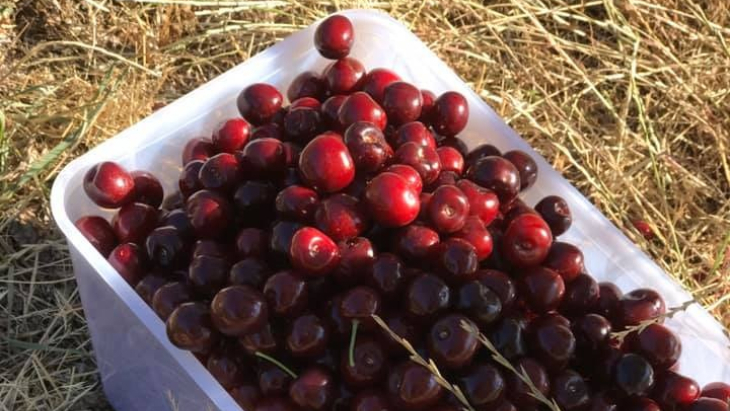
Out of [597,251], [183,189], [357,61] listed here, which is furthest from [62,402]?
[597,251]

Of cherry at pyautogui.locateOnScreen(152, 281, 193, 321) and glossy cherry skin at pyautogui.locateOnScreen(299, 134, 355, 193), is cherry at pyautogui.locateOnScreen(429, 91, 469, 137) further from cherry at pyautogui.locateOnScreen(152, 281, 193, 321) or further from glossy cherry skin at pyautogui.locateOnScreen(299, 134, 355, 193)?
cherry at pyautogui.locateOnScreen(152, 281, 193, 321)

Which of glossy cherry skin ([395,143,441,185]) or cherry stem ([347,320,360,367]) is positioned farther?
glossy cherry skin ([395,143,441,185])

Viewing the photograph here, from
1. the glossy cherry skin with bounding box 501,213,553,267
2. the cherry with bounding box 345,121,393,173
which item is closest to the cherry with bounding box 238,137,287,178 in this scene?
the cherry with bounding box 345,121,393,173

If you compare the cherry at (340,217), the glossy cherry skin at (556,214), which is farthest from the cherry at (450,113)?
the cherry at (340,217)

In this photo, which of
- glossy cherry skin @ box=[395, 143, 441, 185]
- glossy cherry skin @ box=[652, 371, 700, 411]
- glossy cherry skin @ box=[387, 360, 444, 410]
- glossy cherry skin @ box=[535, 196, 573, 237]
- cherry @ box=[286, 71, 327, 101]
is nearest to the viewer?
glossy cherry skin @ box=[387, 360, 444, 410]

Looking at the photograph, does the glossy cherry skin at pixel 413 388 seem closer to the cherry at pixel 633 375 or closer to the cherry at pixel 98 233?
the cherry at pixel 633 375

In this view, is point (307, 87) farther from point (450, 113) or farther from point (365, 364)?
point (365, 364)
